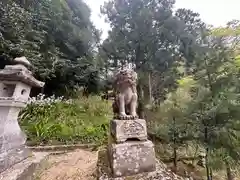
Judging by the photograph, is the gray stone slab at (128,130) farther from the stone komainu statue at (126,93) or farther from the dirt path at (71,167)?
the dirt path at (71,167)

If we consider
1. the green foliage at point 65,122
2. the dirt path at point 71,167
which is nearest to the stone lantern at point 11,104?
the dirt path at point 71,167

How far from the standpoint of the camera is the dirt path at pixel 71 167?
111 inches

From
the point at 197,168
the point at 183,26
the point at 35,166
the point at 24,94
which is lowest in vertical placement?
the point at 197,168

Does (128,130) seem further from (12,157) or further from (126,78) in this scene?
(12,157)

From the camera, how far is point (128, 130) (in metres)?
2.40

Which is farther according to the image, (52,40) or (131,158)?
(52,40)

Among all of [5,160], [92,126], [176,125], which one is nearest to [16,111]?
[5,160]

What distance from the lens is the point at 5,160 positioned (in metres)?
2.79

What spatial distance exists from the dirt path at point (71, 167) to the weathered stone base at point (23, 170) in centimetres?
17

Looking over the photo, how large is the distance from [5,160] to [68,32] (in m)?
7.38

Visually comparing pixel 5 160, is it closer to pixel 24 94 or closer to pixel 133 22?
pixel 24 94

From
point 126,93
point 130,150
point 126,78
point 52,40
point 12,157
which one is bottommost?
point 12,157

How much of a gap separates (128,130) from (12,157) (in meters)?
2.08

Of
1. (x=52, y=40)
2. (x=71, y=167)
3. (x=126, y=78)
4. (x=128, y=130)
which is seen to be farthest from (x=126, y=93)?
(x=52, y=40)
